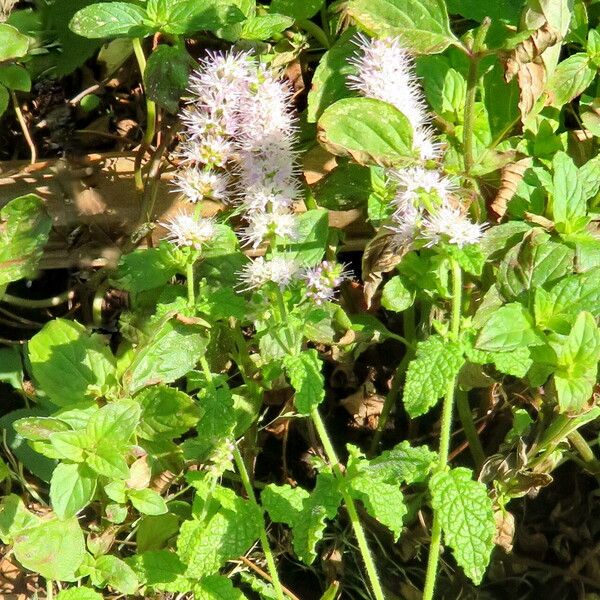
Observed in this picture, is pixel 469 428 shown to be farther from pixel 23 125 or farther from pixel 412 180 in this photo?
pixel 23 125

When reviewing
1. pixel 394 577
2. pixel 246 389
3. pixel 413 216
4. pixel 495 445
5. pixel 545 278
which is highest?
pixel 413 216

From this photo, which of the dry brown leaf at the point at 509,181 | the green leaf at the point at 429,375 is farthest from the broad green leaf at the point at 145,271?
the dry brown leaf at the point at 509,181

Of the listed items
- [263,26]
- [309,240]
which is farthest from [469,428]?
[263,26]

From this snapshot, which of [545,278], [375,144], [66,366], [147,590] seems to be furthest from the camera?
[147,590]

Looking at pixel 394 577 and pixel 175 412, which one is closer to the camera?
pixel 175 412

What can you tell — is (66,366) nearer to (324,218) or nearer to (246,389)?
(246,389)

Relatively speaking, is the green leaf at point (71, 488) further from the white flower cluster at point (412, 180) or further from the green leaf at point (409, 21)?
the green leaf at point (409, 21)

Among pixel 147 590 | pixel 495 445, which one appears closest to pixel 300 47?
pixel 495 445
